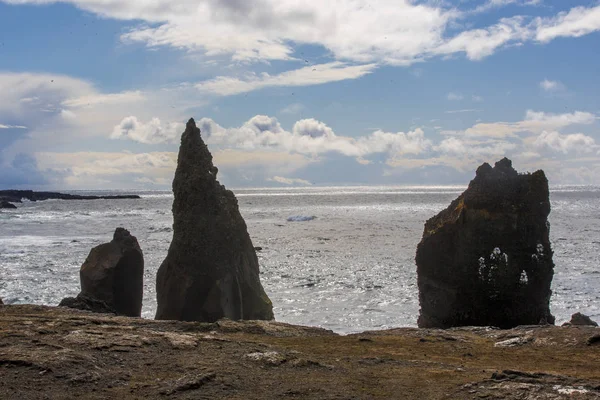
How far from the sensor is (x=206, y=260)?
19406 millimetres

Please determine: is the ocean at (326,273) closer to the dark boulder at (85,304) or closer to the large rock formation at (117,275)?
the large rock formation at (117,275)

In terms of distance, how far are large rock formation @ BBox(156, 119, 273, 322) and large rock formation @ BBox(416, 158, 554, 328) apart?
5.59 m

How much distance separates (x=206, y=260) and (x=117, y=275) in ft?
11.8

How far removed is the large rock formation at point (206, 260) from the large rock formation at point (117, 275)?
5.45 ft

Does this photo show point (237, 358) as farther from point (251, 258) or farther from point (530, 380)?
point (251, 258)

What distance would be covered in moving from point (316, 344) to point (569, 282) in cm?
2377

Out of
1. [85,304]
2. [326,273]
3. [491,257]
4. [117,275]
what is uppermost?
[491,257]

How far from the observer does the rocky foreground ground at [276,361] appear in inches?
350

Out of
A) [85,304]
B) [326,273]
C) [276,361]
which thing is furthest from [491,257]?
[326,273]

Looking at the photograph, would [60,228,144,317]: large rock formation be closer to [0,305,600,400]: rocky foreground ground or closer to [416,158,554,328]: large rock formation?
[0,305,600,400]: rocky foreground ground

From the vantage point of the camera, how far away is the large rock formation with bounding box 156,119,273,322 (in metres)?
19.1

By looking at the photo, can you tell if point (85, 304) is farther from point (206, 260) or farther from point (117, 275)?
point (206, 260)

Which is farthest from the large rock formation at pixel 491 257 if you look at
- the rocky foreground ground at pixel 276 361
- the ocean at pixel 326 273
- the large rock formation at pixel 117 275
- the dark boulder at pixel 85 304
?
the large rock formation at pixel 117 275

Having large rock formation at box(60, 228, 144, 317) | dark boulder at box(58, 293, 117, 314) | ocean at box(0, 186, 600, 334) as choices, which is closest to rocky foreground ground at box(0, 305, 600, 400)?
dark boulder at box(58, 293, 117, 314)
